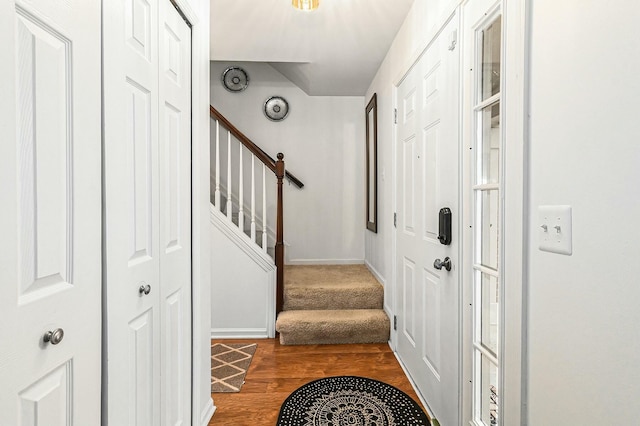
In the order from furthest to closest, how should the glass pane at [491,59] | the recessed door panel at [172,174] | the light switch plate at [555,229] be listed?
the recessed door panel at [172,174] < the glass pane at [491,59] < the light switch plate at [555,229]

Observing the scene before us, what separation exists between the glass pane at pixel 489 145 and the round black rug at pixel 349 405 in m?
1.32

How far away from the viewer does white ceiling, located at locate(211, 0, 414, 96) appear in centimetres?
247

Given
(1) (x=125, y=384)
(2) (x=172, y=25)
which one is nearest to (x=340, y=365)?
(1) (x=125, y=384)

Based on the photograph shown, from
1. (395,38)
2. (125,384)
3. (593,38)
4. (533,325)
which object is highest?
(395,38)

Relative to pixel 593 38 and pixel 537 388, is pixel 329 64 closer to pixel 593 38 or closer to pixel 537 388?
pixel 593 38

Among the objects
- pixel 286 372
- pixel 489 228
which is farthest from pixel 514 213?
pixel 286 372

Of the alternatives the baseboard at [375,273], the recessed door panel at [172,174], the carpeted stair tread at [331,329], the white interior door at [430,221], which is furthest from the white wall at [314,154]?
the recessed door panel at [172,174]

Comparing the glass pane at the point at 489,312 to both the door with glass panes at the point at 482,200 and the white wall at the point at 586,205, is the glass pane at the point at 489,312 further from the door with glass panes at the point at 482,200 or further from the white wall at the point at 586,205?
the white wall at the point at 586,205

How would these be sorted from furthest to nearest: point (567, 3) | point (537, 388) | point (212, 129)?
point (212, 129) → point (537, 388) → point (567, 3)

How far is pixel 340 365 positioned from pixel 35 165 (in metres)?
2.32

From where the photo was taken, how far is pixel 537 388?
105 cm

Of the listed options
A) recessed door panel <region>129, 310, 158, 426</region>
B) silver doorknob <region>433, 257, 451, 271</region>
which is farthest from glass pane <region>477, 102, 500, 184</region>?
recessed door panel <region>129, 310, 158, 426</region>

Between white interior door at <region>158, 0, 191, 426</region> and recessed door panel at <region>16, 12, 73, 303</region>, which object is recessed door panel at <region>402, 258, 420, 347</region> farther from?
recessed door panel at <region>16, 12, 73, 303</region>

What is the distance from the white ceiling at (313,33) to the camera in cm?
247
